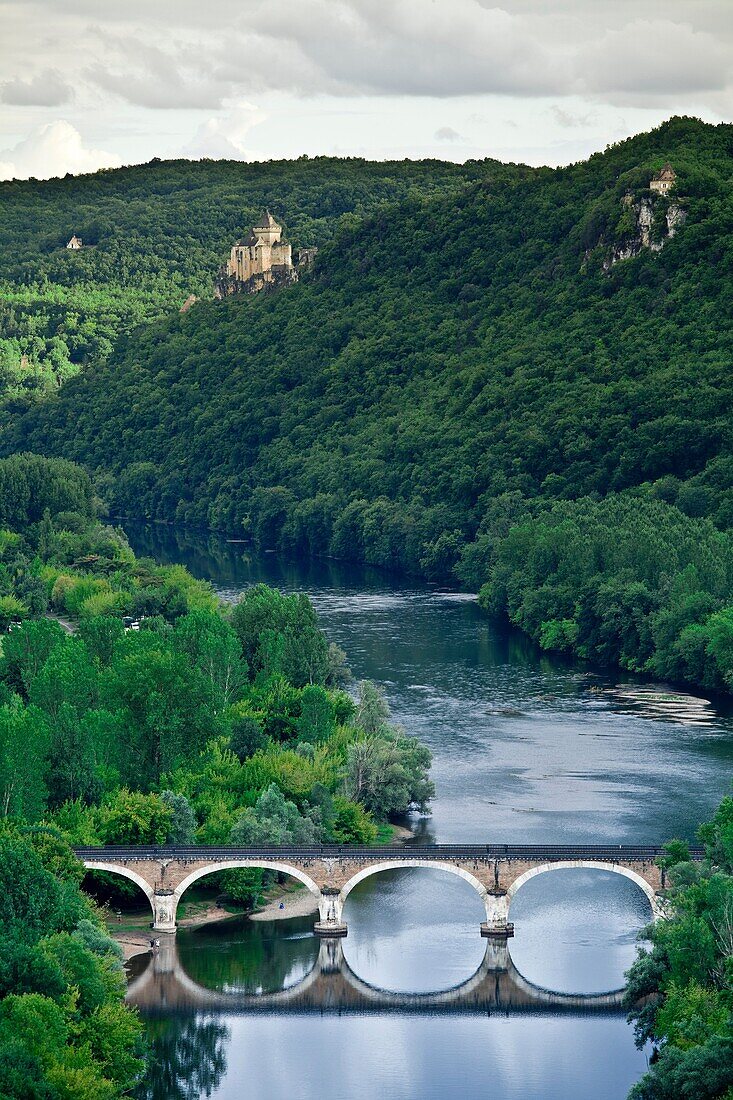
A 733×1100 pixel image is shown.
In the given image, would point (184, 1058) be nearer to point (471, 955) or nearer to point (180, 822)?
point (471, 955)

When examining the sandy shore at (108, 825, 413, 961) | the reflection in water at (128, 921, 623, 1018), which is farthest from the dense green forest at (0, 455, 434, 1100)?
the reflection in water at (128, 921, 623, 1018)

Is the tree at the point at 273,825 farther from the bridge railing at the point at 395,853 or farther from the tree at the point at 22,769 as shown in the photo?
the tree at the point at 22,769

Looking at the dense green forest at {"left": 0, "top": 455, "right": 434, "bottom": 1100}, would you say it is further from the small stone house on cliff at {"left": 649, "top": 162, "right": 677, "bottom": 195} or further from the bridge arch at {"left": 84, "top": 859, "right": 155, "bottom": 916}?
the small stone house on cliff at {"left": 649, "top": 162, "right": 677, "bottom": 195}

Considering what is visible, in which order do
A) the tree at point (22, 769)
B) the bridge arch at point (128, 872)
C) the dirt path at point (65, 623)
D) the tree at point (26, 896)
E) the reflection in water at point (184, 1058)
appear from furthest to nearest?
1. the dirt path at point (65, 623)
2. the tree at point (22, 769)
3. the bridge arch at point (128, 872)
4. the tree at point (26, 896)
5. the reflection in water at point (184, 1058)

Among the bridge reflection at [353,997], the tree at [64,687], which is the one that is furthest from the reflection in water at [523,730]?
the tree at [64,687]

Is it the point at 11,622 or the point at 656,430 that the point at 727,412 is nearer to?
the point at 656,430

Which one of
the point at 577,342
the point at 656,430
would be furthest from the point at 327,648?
the point at 577,342
